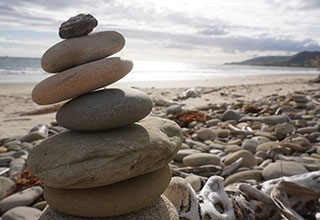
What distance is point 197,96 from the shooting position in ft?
42.9

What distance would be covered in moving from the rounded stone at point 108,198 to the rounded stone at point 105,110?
486 millimetres

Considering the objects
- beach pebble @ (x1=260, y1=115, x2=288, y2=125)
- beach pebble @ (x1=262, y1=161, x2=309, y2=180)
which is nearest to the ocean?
beach pebble @ (x1=260, y1=115, x2=288, y2=125)

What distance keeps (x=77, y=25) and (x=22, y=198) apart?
2.24m

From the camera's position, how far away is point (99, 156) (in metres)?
2.11

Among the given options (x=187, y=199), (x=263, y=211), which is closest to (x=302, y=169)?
(x=263, y=211)

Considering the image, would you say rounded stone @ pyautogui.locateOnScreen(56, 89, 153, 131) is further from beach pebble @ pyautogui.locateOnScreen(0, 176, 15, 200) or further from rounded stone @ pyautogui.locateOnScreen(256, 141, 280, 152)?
rounded stone @ pyautogui.locateOnScreen(256, 141, 280, 152)

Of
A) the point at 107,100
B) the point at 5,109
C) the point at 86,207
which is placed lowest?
the point at 5,109

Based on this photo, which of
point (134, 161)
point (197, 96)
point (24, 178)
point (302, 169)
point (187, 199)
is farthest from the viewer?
point (197, 96)

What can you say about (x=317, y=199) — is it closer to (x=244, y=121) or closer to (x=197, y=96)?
(x=244, y=121)

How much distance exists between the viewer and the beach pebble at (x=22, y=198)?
11.1 ft

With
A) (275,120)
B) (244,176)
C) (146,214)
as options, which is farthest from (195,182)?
(275,120)

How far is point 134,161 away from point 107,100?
0.57m

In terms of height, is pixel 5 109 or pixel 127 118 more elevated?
pixel 127 118

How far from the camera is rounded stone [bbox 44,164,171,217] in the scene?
87.3 inches
